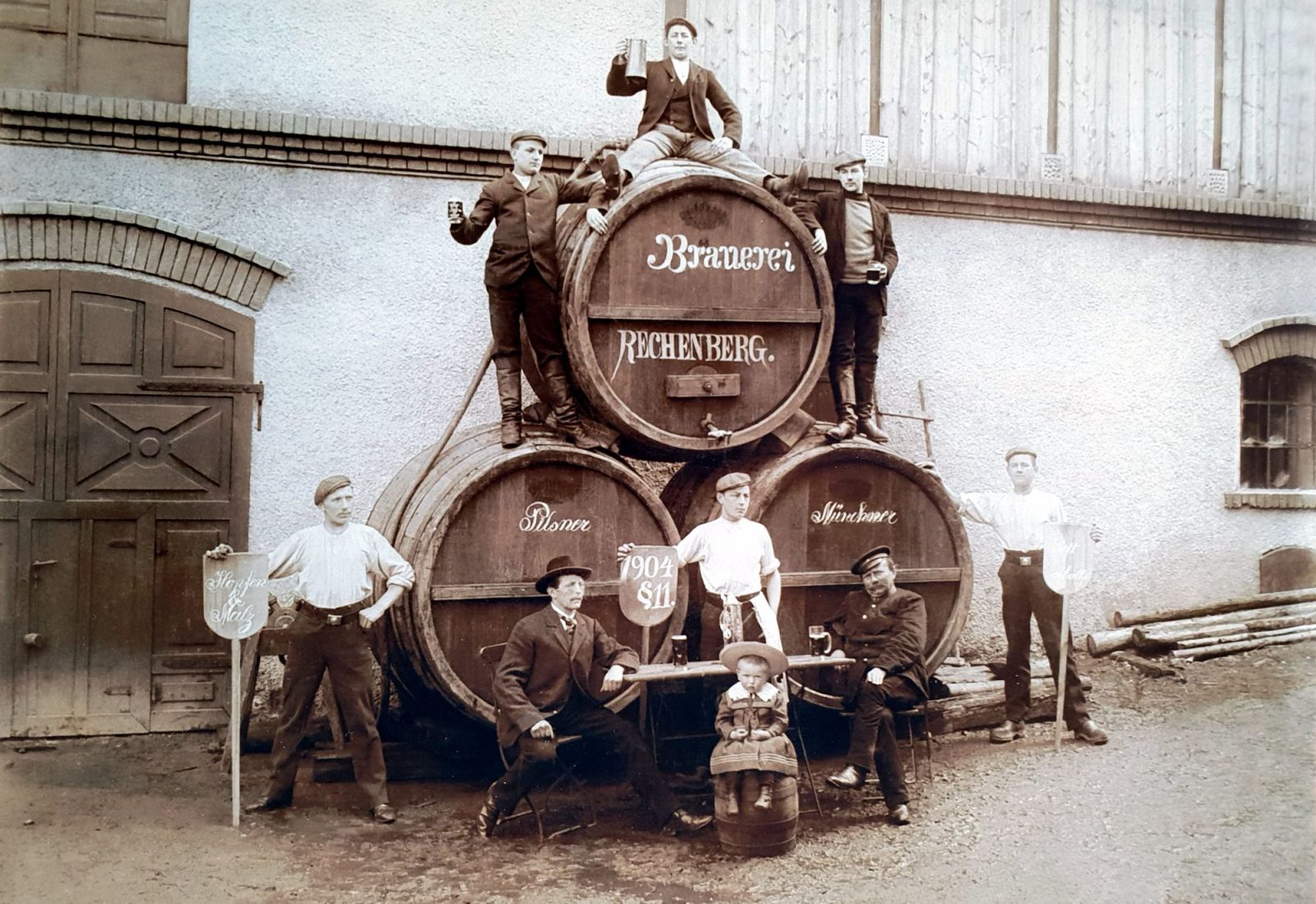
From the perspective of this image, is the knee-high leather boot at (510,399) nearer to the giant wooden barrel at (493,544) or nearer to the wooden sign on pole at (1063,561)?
the giant wooden barrel at (493,544)

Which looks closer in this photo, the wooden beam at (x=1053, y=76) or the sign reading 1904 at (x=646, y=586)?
the sign reading 1904 at (x=646, y=586)

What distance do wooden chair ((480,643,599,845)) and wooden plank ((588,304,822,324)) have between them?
3.87 feet

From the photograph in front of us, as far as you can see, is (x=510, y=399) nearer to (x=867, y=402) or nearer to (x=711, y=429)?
(x=711, y=429)

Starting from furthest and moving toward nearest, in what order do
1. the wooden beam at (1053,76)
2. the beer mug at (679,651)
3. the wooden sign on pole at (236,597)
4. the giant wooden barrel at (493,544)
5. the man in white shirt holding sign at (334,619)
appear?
the wooden beam at (1053,76) < the beer mug at (679,651) < the giant wooden barrel at (493,544) < the man in white shirt holding sign at (334,619) < the wooden sign on pole at (236,597)

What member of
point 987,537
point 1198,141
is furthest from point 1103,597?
point 1198,141

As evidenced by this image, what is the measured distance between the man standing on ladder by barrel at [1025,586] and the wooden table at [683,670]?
85 centimetres

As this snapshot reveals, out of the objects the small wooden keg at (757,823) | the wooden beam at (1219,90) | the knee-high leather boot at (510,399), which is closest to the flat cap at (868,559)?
the small wooden keg at (757,823)

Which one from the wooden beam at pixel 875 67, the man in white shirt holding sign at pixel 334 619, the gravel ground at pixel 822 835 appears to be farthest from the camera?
the wooden beam at pixel 875 67

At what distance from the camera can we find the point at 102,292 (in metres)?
3.88

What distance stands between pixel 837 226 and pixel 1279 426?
1.99m

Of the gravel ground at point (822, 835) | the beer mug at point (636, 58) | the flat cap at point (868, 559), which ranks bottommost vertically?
the gravel ground at point (822, 835)

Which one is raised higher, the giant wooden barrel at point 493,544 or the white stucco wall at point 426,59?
the white stucco wall at point 426,59

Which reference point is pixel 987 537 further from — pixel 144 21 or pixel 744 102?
pixel 144 21

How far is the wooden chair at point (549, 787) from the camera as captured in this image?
12.3 ft
